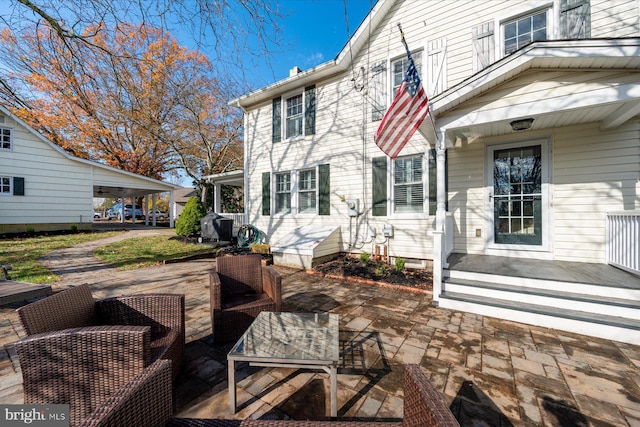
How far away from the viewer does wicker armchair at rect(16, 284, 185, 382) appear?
168cm

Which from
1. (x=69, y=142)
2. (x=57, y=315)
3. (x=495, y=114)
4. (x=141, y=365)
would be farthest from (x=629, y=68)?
(x=69, y=142)

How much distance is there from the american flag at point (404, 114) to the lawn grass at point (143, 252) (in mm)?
6262

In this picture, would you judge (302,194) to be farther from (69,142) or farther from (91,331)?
(69,142)

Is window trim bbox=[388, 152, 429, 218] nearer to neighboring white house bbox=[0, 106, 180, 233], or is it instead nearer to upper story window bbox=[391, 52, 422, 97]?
upper story window bbox=[391, 52, 422, 97]

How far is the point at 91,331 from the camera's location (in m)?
1.49

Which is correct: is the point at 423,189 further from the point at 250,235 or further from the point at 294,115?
the point at 250,235

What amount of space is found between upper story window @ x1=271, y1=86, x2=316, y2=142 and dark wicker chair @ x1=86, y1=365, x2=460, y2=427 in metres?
7.22

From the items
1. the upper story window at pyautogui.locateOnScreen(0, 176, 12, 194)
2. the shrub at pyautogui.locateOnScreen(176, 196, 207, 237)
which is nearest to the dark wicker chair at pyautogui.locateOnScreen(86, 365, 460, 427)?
the shrub at pyautogui.locateOnScreen(176, 196, 207, 237)

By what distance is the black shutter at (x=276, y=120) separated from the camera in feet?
27.3

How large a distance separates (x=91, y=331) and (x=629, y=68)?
19.7ft

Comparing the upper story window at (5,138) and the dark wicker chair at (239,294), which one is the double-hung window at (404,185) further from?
the upper story window at (5,138)

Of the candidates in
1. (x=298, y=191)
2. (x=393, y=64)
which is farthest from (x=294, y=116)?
(x=393, y=64)

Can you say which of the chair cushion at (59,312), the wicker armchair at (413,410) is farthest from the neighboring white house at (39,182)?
the wicker armchair at (413,410)

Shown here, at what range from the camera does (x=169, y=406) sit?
1.18 metres
